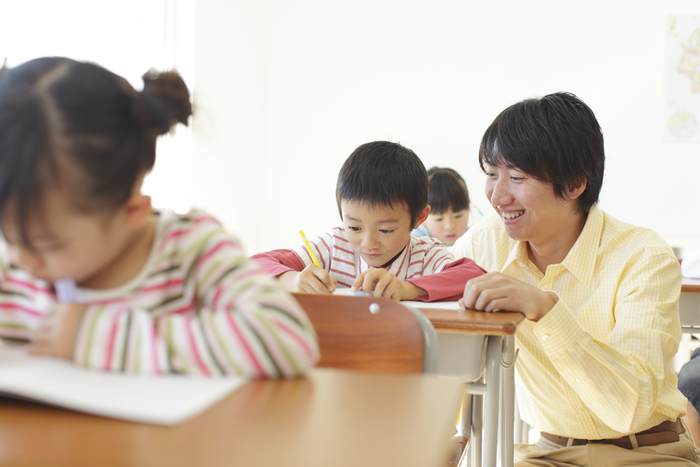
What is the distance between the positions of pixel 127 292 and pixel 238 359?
6.4 inches

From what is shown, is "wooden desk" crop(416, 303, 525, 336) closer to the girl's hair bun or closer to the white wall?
the girl's hair bun

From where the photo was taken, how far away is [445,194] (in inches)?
129

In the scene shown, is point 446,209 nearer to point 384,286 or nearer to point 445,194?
point 445,194

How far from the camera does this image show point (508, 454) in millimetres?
1258

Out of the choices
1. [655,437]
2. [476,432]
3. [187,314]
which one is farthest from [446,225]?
[187,314]

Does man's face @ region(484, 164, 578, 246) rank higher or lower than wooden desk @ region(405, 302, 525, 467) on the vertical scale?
higher

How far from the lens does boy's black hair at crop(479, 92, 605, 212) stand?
1.42 m

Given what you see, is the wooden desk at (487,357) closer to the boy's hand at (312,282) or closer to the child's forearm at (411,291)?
the child's forearm at (411,291)

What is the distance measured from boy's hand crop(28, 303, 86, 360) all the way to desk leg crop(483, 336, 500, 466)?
78 cm

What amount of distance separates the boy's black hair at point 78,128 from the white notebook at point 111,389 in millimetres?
131

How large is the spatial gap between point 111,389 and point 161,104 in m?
0.28

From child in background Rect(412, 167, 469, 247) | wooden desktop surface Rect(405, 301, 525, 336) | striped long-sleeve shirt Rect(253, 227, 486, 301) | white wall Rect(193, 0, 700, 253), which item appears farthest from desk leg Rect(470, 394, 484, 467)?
white wall Rect(193, 0, 700, 253)

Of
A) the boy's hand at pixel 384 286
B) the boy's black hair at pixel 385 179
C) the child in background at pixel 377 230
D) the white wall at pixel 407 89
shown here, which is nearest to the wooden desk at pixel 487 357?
the boy's hand at pixel 384 286

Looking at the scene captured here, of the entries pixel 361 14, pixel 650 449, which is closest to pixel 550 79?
pixel 361 14
